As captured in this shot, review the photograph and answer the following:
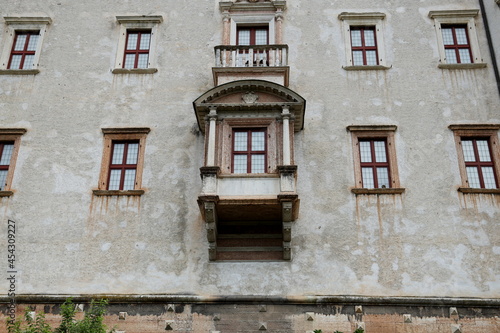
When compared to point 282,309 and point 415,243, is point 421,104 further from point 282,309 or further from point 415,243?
point 282,309

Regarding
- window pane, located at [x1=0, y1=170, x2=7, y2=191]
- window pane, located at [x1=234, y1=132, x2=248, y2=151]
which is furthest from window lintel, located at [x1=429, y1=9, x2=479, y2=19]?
window pane, located at [x1=0, y1=170, x2=7, y2=191]

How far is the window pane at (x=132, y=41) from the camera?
21.0 meters

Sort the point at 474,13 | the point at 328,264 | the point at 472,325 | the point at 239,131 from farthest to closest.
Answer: the point at 474,13, the point at 239,131, the point at 328,264, the point at 472,325

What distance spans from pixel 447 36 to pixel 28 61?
1403 cm

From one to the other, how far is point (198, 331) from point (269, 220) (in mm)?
3587

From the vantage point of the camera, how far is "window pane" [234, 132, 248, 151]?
18.0 meters

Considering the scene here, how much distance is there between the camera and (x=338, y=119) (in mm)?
19234

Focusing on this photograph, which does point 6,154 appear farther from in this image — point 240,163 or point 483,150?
point 483,150

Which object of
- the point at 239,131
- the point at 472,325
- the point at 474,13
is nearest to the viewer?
the point at 472,325

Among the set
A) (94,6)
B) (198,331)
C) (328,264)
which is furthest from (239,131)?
(94,6)

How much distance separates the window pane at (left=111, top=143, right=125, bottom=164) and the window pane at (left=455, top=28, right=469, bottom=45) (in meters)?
11.5

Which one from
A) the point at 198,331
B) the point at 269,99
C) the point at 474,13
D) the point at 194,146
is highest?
the point at 474,13

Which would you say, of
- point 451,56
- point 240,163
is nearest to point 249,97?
point 240,163

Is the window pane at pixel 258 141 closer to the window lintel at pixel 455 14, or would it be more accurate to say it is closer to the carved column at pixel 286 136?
the carved column at pixel 286 136
